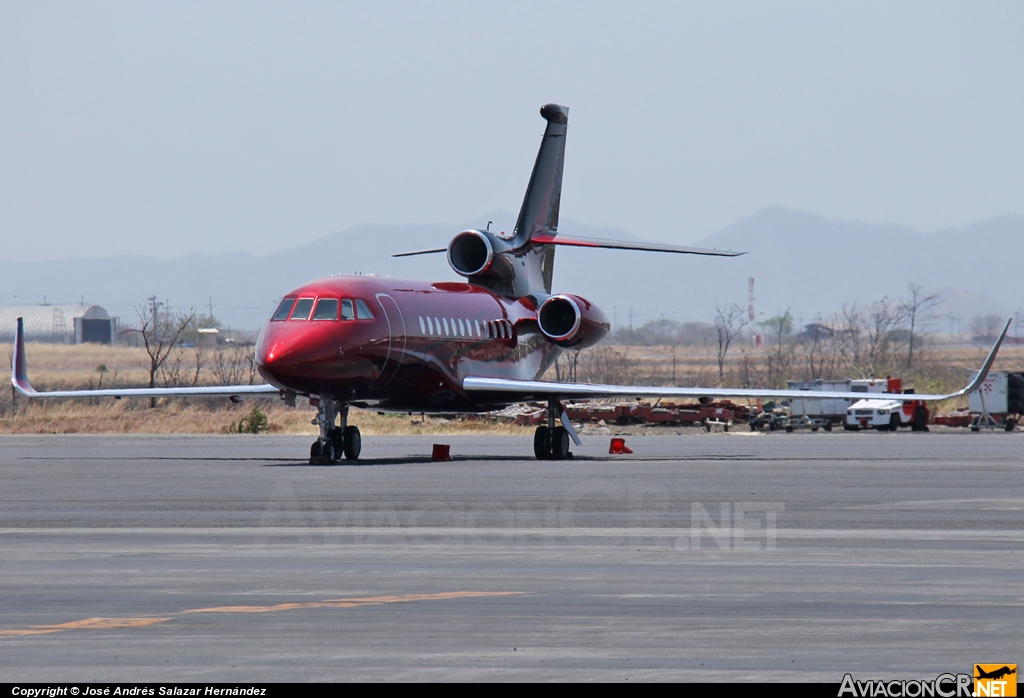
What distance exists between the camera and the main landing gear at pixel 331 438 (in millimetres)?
27344

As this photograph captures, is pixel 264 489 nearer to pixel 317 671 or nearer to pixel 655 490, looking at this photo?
pixel 655 490

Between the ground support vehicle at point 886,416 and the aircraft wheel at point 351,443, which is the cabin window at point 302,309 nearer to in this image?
the aircraft wheel at point 351,443

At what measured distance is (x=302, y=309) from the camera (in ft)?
91.8

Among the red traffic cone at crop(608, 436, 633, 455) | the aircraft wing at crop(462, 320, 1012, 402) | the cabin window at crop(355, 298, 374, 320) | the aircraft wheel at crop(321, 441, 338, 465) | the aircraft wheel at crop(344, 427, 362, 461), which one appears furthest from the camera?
the red traffic cone at crop(608, 436, 633, 455)

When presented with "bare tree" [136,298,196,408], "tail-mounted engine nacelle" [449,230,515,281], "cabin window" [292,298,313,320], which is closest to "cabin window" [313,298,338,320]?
"cabin window" [292,298,313,320]

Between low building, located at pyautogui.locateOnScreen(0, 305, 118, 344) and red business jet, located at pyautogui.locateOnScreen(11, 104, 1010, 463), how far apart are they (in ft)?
427

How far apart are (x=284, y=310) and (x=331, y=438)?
2.52 m

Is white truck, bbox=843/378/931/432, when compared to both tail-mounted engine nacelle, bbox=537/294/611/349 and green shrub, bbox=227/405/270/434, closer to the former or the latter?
tail-mounted engine nacelle, bbox=537/294/611/349

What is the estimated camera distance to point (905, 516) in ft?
54.5

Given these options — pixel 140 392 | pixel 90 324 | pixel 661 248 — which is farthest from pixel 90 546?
pixel 90 324

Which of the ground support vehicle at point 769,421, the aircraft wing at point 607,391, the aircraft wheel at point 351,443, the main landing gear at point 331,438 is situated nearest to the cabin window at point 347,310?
the main landing gear at point 331,438

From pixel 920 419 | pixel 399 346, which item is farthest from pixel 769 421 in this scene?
pixel 399 346

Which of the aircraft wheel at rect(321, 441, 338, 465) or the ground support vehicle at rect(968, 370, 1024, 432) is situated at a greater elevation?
the ground support vehicle at rect(968, 370, 1024, 432)

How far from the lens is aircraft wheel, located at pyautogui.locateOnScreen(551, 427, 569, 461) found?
3148 cm
